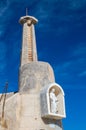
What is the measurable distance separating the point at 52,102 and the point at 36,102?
97cm

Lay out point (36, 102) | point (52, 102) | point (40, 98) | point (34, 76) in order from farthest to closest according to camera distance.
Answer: point (34, 76) < point (52, 102) < point (40, 98) < point (36, 102)

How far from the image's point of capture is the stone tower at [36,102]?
16.2m

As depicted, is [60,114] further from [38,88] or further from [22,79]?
[22,79]

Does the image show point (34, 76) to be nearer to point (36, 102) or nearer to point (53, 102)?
point (36, 102)

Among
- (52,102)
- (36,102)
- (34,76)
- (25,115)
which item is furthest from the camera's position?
(34,76)

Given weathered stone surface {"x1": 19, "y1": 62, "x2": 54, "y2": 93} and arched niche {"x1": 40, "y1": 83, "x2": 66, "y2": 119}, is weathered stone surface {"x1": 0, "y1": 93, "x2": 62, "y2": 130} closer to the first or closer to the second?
arched niche {"x1": 40, "y1": 83, "x2": 66, "y2": 119}

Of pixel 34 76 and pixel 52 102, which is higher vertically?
pixel 34 76

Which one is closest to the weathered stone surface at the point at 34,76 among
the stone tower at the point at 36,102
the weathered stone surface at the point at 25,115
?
the stone tower at the point at 36,102

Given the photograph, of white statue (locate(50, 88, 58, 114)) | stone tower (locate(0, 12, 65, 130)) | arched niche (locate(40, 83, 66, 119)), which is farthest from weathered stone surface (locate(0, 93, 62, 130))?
white statue (locate(50, 88, 58, 114))

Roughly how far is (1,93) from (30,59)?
3.27 m

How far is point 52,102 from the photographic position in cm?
1711

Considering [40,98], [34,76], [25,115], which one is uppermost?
[34,76]

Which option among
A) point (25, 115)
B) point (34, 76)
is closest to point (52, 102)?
point (25, 115)

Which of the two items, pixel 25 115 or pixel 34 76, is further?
pixel 34 76
